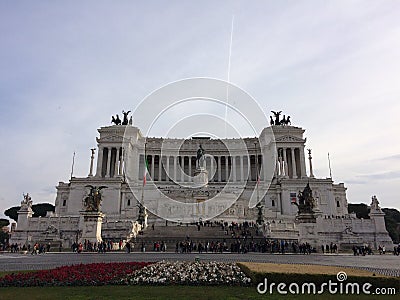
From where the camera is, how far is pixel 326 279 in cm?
989

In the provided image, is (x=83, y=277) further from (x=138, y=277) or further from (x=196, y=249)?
(x=196, y=249)

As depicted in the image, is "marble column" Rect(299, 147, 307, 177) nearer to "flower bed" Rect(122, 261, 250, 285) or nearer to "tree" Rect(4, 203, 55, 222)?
"tree" Rect(4, 203, 55, 222)

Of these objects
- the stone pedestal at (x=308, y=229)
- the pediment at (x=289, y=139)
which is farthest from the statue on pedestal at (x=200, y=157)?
the stone pedestal at (x=308, y=229)

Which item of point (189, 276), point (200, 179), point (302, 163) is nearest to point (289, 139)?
point (302, 163)

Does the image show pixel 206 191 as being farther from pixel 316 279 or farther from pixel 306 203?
pixel 316 279

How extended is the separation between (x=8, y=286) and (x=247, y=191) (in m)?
58.8

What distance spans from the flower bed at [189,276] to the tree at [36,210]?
235ft

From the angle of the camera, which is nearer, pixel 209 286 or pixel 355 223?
pixel 209 286

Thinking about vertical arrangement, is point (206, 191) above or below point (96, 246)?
above

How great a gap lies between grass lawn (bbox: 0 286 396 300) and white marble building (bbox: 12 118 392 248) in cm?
2265

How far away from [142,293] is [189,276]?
2.29 meters

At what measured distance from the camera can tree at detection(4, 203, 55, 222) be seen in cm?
7462

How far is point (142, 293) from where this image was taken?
9.08m

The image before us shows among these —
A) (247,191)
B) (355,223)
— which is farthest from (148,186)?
(355,223)
